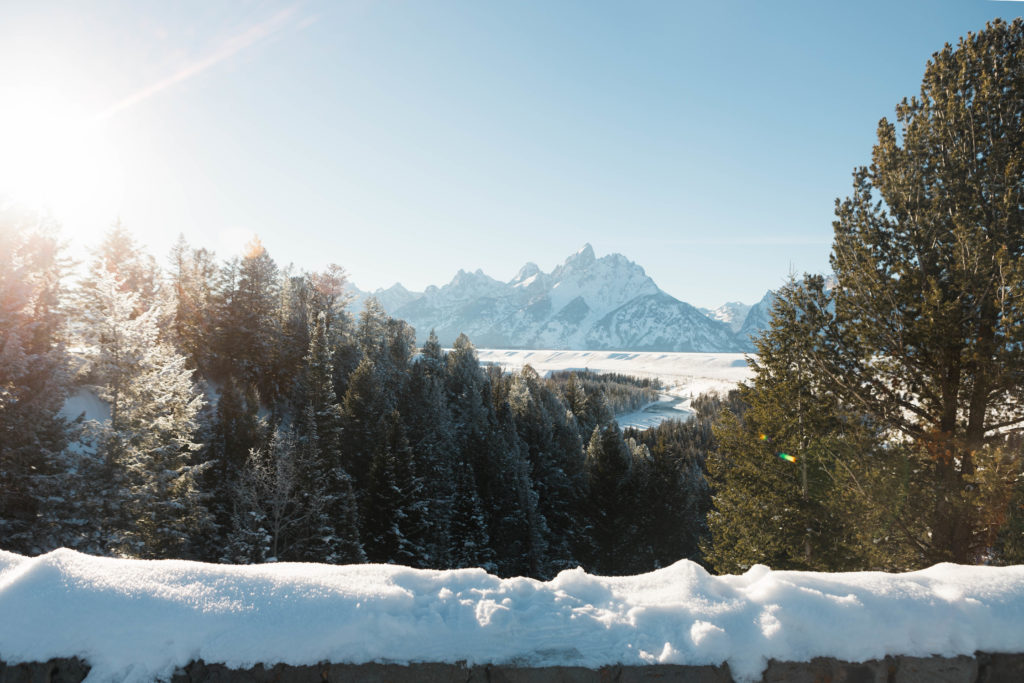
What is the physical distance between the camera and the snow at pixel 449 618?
9.55 ft

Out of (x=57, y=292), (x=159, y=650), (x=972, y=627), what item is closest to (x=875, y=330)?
(x=972, y=627)

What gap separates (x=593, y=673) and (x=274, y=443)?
23253mm

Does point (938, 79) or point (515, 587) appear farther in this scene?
point (938, 79)

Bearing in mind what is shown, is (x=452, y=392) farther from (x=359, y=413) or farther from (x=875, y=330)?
(x=875, y=330)

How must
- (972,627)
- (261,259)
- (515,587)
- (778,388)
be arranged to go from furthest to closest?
(261,259) < (778,388) < (515,587) < (972,627)

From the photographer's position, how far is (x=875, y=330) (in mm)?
9086

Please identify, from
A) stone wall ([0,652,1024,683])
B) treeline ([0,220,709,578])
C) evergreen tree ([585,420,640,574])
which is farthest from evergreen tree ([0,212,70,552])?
evergreen tree ([585,420,640,574])

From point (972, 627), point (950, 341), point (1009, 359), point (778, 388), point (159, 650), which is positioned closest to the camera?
point (159, 650)

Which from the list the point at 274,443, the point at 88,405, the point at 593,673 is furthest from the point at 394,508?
the point at 593,673

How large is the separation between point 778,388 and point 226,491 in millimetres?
26017

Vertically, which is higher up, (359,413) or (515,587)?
(515,587)

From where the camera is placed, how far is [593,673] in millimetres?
3023

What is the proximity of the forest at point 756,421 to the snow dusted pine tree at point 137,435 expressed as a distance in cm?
9

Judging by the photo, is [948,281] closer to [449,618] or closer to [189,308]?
[449,618]
